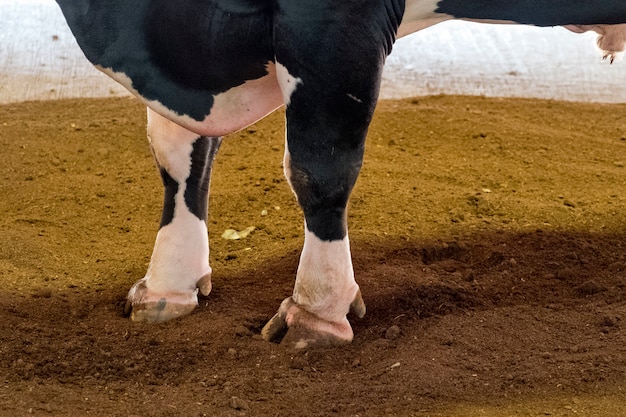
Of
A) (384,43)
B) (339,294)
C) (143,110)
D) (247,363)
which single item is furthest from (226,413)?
(143,110)

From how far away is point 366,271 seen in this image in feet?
9.93

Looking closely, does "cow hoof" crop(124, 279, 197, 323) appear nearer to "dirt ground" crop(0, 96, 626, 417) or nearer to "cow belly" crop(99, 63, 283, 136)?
"dirt ground" crop(0, 96, 626, 417)

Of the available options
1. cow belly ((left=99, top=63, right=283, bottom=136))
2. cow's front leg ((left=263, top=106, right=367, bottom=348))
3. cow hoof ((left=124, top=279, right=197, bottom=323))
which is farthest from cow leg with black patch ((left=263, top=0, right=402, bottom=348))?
cow hoof ((left=124, top=279, right=197, bottom=323))

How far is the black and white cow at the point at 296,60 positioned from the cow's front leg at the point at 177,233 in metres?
0.38

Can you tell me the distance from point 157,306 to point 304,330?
456mm

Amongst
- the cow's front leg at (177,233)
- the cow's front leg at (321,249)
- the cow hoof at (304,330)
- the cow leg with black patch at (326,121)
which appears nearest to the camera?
the cow leg with black patch at (326,121)

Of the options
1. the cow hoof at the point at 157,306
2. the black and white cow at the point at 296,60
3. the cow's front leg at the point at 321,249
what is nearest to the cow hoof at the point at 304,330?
the cow's front leg at the point at 321,249

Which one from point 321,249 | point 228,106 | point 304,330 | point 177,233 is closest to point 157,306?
point 177,233

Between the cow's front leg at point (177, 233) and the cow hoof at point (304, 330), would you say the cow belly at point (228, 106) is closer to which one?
the cow's front leg at point (177, 233)

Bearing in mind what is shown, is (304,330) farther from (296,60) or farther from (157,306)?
(296,60)

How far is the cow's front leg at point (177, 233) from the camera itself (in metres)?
2.76

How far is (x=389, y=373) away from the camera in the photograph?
2.39 meters

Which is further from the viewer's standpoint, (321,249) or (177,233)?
(177,233)

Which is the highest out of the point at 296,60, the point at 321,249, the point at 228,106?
the point at 296,60
